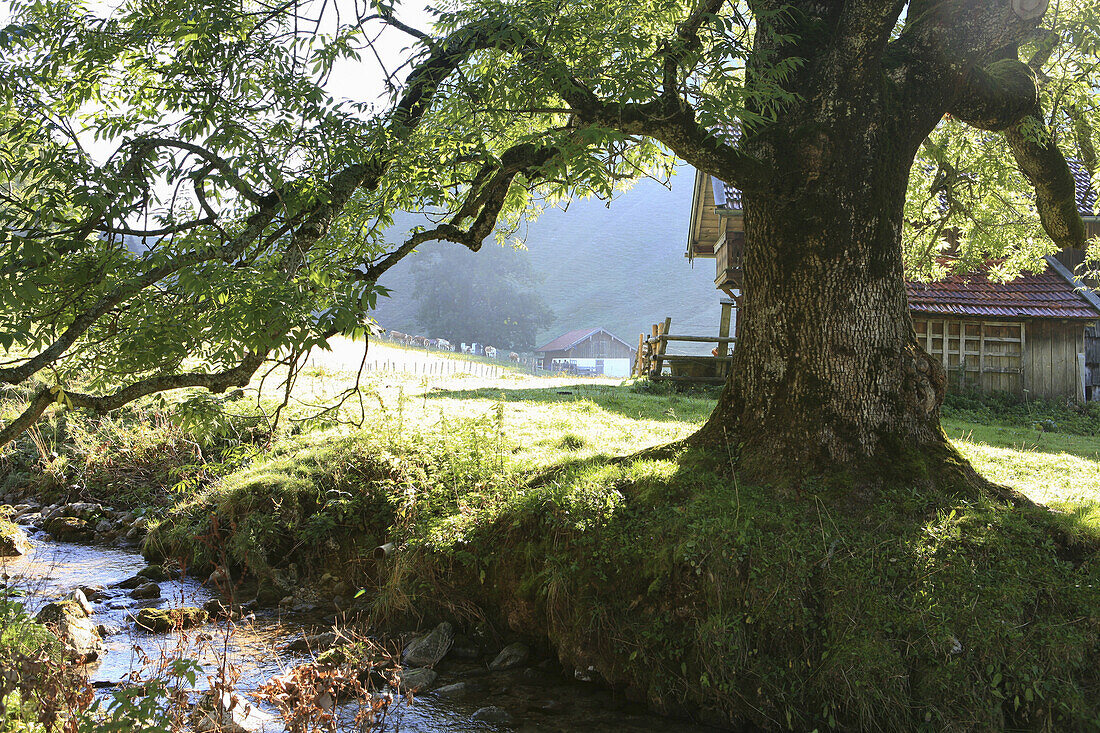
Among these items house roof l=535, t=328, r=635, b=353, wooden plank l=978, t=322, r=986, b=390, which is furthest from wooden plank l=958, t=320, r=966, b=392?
house roof l=535, t=328, r=635, b=353

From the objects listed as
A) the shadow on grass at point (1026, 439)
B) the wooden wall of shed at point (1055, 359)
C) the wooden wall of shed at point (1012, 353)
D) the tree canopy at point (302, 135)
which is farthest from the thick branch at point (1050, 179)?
the wooden wall of shed at point (1055, 359)

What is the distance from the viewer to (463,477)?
23.4 ft

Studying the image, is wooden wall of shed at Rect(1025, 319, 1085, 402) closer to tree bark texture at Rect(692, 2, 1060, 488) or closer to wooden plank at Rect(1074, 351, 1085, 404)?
wooden plank at Rect(1074, 351, 1085, 404)

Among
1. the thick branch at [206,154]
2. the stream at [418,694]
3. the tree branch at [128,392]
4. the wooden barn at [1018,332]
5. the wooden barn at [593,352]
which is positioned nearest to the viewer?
the thick branch at [206,154]

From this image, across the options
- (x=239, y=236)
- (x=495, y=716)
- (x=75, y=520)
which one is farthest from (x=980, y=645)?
(x=75, y=520)

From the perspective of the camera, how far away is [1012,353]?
16.0m

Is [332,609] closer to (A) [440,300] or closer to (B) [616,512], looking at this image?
(B) [616,512]

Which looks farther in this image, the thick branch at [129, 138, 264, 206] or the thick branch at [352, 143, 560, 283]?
the thick branch at [352, 143, 560, 283]

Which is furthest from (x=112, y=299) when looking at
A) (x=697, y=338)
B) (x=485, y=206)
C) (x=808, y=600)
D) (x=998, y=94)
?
(x=697, y=338)

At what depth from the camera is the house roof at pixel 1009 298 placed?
15.7 meters

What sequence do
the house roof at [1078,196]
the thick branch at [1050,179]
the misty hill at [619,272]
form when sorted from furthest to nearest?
the misty hill at [619,272] → the house roof at [1078,196] → the thick branch at [1050,179]

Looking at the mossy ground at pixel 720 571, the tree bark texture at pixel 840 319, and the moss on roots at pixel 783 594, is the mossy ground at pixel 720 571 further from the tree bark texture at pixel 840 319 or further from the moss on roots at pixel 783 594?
the tree bark texture at pixel 840 319

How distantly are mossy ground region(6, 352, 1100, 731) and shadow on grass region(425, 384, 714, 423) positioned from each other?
459 cm

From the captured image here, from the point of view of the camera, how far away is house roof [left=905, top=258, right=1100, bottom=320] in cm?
1571
